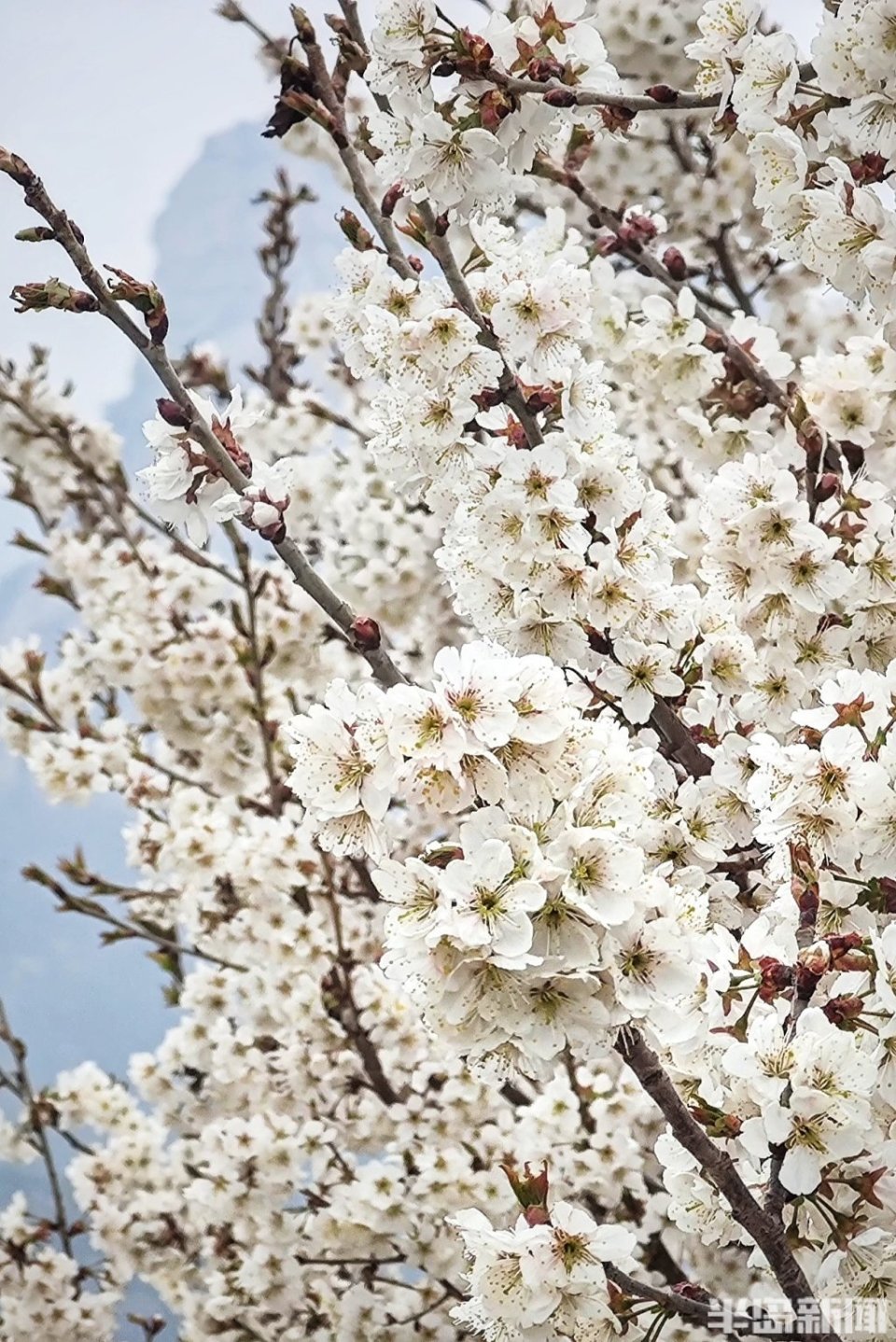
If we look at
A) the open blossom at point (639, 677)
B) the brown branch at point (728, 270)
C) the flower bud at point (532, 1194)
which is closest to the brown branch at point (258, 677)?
the open blossom at point (639, 677)

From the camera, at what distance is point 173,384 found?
1.12 m

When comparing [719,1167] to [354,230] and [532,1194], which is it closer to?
[532,1194]

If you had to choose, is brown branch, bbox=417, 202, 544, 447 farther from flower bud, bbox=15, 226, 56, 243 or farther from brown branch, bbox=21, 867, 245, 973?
brown branch, bbox=21, 867, 245, 973

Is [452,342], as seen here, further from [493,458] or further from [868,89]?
[868,89]

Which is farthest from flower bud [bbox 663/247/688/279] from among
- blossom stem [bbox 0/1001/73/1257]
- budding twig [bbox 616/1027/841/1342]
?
blossom stem [bbox 0/1001/73/1257]

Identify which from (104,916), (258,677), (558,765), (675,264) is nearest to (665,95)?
(675,264)

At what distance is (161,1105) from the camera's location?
321 centimetres

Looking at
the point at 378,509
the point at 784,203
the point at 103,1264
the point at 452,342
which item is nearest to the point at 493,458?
the point at 452,342

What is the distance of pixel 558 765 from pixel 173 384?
53 cm

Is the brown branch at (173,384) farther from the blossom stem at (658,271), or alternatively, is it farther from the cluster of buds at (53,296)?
the blossom stem at (658,271)

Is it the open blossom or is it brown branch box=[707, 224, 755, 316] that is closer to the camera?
the open blossom

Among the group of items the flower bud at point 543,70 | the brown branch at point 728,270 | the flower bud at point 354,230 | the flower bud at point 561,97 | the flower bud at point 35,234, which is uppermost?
the brown branch at point 728,270

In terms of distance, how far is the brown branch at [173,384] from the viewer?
109 cm

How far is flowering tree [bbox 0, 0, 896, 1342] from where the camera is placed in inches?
36.8
